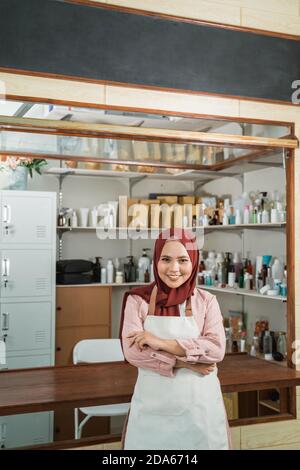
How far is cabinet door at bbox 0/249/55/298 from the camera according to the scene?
2.10 meters

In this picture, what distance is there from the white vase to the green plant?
1 centimetres

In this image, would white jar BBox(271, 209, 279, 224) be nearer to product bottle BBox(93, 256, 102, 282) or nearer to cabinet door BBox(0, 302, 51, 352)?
product bottle BBox(93, 256, 102, 282)

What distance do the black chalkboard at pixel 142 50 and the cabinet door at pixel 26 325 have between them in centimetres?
101

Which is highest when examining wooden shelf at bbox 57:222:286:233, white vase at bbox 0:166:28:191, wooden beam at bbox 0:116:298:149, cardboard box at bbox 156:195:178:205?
wooden beam at bbox 0:116:298:149

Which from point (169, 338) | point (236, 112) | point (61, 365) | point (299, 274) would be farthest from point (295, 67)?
point (61, 365)

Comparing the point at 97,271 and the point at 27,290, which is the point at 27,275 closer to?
the point at 27,290

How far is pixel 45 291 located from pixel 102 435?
694mm

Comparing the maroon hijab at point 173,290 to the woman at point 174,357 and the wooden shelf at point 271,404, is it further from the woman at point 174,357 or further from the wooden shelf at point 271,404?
the wooden shelf at point 271,404

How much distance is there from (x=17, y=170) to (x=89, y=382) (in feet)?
3.08

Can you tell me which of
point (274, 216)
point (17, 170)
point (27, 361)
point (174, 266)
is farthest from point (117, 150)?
point (27, 361)

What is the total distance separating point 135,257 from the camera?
2248 mm

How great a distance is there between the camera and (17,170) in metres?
2.10

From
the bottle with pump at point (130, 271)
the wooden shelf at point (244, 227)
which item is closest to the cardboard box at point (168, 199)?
the wooden shelf at point (244, 227)

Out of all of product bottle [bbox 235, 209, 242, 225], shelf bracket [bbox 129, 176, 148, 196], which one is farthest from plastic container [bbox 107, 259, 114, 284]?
product bottle [bbox 235, 209, 242, 225]
